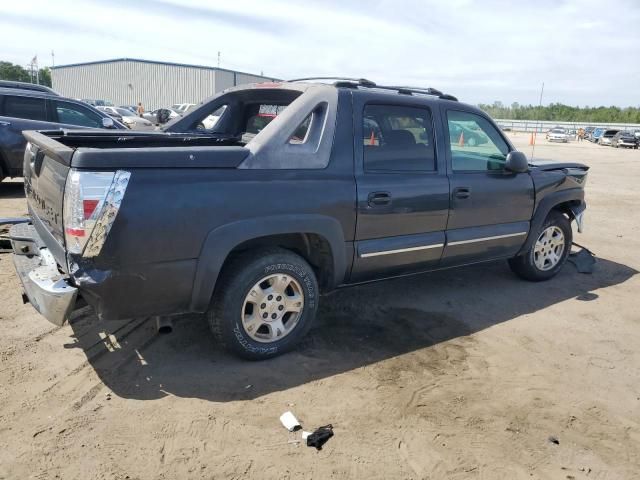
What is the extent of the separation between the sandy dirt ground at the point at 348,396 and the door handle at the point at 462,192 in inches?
41.5

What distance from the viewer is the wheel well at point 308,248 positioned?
3.52m

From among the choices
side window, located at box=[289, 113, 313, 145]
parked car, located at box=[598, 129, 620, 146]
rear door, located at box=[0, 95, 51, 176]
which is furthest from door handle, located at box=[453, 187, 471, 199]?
parked car, located at box=[598, 129, 620, 146]

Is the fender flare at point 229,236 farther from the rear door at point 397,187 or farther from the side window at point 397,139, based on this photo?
the side window at point 397,139

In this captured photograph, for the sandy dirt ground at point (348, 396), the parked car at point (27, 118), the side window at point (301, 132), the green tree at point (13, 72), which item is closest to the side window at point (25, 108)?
the parked car at point (27, 118)

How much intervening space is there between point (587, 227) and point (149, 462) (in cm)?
815

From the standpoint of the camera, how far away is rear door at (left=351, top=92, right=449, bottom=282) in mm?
3869

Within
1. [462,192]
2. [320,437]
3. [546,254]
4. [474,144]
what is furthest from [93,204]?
[546,254]

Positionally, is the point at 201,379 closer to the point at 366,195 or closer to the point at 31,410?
the point at 31,410

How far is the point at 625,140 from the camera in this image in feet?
130

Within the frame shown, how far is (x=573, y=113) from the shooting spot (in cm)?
8525

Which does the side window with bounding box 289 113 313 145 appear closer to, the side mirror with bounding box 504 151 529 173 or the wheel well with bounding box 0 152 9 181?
the side mirror with bounding box 504 151 529 173

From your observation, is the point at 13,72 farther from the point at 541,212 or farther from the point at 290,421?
the point at 290,421

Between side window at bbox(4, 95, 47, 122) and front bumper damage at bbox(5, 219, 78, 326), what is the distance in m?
5.65

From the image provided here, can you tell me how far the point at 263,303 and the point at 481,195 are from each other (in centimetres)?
221
